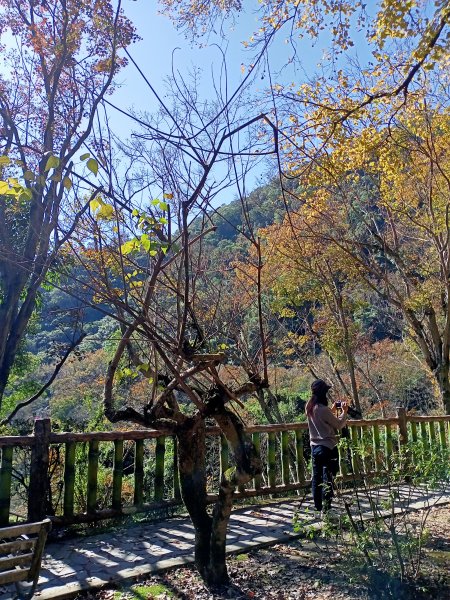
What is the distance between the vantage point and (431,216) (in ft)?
35.0

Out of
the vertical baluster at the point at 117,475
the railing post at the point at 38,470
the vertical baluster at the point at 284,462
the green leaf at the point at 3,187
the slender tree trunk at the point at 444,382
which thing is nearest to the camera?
the green leaf at the point at 3,187

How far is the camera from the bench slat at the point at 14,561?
2.96 metres

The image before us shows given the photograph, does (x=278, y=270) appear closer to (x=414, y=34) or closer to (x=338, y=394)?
(x=338, y=394)

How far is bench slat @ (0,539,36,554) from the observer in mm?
2949

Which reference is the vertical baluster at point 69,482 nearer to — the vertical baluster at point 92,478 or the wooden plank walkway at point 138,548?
the vertical baluster at point 92,478

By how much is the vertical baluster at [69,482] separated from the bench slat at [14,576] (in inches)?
103

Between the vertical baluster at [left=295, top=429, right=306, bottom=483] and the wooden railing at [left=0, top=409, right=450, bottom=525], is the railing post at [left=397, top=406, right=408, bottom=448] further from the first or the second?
the vertical baluster at [left=295, top=429, right=306, bottom=483]

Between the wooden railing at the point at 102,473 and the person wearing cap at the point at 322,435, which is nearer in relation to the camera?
the wooden railing at the point at 102,473

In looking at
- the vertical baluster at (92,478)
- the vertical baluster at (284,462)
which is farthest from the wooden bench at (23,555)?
the vertical baluster at (284,462)

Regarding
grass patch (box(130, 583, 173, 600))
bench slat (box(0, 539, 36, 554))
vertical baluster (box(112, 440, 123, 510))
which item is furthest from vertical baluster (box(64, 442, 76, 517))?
bench slat (box(0, 539, 36, 554))

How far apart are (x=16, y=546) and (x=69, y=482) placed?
2721mm

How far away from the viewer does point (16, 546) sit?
3002 mm

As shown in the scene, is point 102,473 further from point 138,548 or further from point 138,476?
point 138,548

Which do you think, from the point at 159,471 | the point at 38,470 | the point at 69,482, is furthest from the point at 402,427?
the point at 38,470
